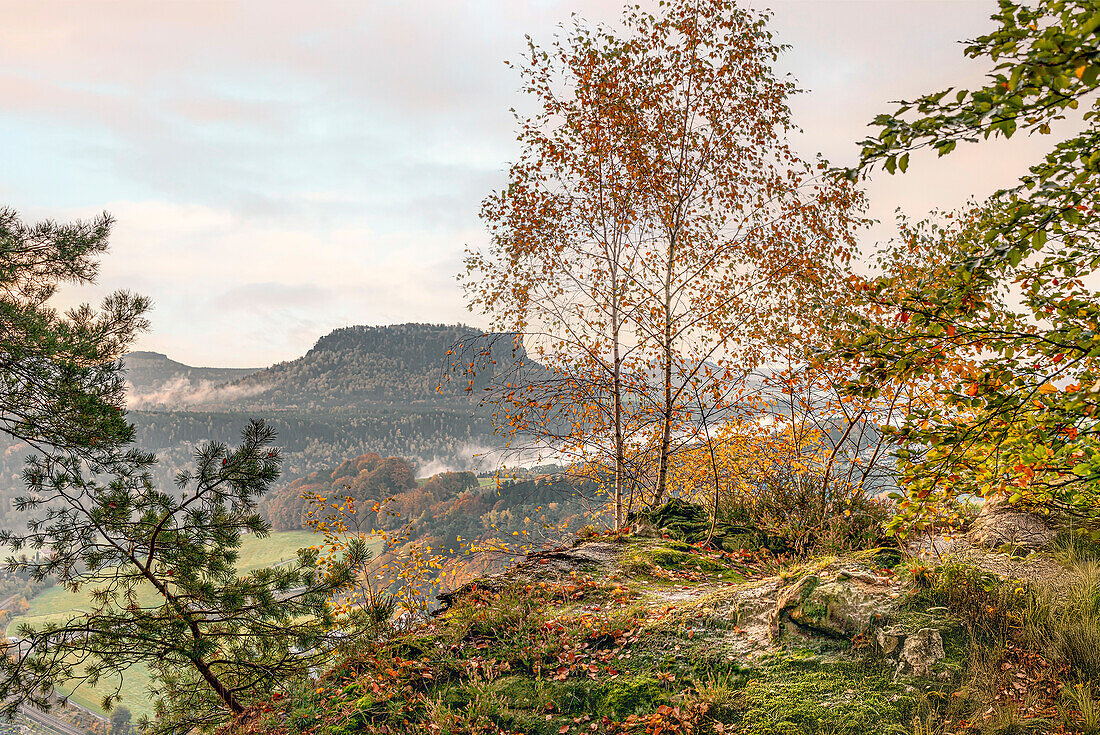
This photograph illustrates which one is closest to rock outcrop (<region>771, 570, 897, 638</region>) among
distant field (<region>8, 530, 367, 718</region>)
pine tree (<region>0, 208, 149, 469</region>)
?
pine tree (<region>0, 208, 149, 469</region>)

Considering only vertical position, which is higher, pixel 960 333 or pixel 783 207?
pixel 783 207

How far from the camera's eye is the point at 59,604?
101500 millimetres

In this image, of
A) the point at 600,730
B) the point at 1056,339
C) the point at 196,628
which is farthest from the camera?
the point at 196,628

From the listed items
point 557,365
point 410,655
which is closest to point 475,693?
point 410,655

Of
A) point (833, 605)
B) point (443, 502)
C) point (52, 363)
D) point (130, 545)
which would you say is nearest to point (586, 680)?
point (833, 605)

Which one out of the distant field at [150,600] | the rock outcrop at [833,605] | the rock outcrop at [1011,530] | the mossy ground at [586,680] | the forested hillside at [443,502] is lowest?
the distant field at [150,600]

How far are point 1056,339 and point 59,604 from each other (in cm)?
14202

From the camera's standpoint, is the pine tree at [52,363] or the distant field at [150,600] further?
the distant field at [150,600]

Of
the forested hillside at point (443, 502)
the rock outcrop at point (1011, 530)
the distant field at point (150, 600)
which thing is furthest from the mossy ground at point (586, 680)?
the distant field at point (150, 600)

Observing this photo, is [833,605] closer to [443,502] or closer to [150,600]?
[443,502]

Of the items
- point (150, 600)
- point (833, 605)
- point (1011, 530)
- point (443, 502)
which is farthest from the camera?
point (150, 600)

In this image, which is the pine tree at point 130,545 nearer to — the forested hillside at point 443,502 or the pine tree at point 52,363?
the pine tree at point 52,363

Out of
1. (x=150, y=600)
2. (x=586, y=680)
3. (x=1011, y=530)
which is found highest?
(x=1011, y=530)

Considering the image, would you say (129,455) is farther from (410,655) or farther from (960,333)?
(960,333)
